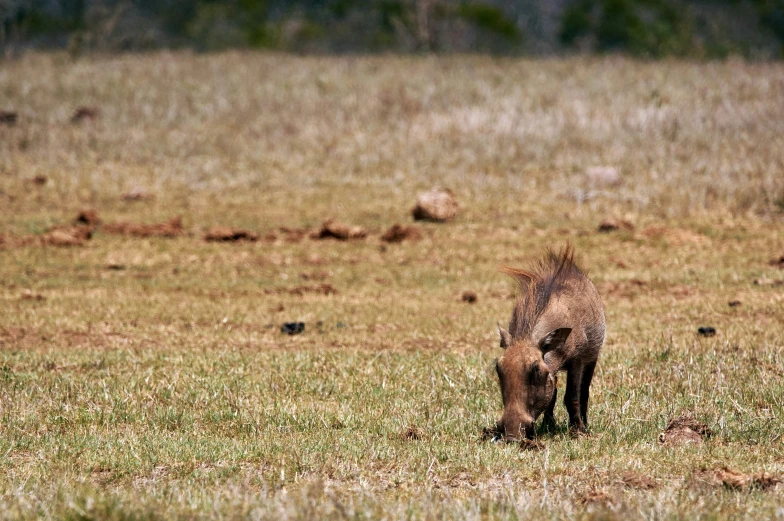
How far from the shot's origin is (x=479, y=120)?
24.5 m

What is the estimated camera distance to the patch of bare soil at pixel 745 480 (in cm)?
556

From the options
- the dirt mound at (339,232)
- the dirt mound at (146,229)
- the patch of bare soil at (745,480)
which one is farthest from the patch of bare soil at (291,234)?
the patch of bare soil at (745,480)

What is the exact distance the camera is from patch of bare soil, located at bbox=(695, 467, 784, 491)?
5.56 meters

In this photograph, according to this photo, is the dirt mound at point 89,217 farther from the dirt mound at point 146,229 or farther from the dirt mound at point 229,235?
the dirt mound at point 229,235

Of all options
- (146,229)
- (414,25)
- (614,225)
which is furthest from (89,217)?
(414,25)

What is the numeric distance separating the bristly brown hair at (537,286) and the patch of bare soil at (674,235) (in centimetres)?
Result: 854

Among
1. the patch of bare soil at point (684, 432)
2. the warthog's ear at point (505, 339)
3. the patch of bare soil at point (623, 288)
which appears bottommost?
the patch of bare soil at point (623, 288)

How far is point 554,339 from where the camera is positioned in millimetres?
6547

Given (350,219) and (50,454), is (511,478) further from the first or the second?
(350,219)

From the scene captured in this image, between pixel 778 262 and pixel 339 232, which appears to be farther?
pixel 339 232

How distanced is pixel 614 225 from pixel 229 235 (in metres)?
6.18

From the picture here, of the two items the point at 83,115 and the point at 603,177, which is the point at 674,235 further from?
the point at 83,115

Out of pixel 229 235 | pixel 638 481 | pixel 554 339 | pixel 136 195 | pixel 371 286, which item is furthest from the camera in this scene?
pixel 136 195

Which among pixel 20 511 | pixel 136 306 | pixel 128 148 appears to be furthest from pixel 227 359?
pixel 128 148
